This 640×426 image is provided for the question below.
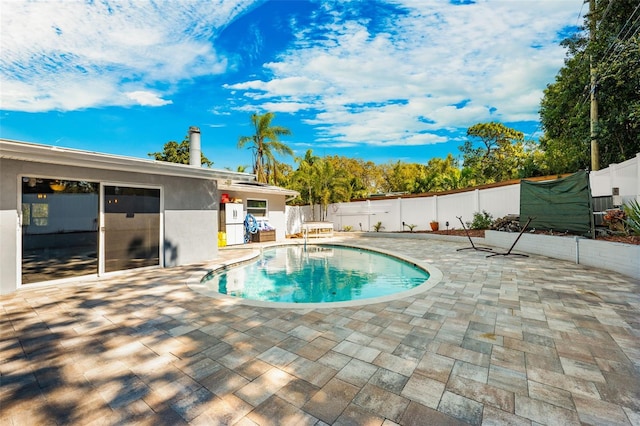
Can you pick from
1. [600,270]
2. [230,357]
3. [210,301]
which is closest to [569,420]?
[230,357]

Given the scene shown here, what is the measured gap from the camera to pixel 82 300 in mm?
4086

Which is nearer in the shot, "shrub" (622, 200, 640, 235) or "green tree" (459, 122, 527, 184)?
"shrub" (622, 200, 640, 235)

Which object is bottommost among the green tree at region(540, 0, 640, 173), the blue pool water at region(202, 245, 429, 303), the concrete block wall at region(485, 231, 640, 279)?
the blue pool water at region(202, 245, 429, 303)

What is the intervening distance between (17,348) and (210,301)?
75.6 inches

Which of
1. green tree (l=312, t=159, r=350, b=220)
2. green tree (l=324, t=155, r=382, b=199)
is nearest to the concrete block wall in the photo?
green tree (l=312, t=159, r=350, b=220)

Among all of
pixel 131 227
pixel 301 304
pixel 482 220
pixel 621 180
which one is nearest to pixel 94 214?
pixel 131 227

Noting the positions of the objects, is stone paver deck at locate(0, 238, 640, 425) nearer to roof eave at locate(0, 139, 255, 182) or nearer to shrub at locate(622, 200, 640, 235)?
shrub at locate(622, 200, 640, 235)

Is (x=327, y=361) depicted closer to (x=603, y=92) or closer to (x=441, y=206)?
(x=441, y=206)

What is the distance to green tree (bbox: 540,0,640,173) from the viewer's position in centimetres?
805

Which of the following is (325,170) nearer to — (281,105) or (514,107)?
(281,105)

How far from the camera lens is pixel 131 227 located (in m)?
5.96

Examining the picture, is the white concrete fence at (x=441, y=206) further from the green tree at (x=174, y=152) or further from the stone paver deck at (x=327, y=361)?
the green tree at (x=174, y=152)

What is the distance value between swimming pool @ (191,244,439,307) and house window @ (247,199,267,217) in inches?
151

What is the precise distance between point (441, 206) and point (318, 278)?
906cm
